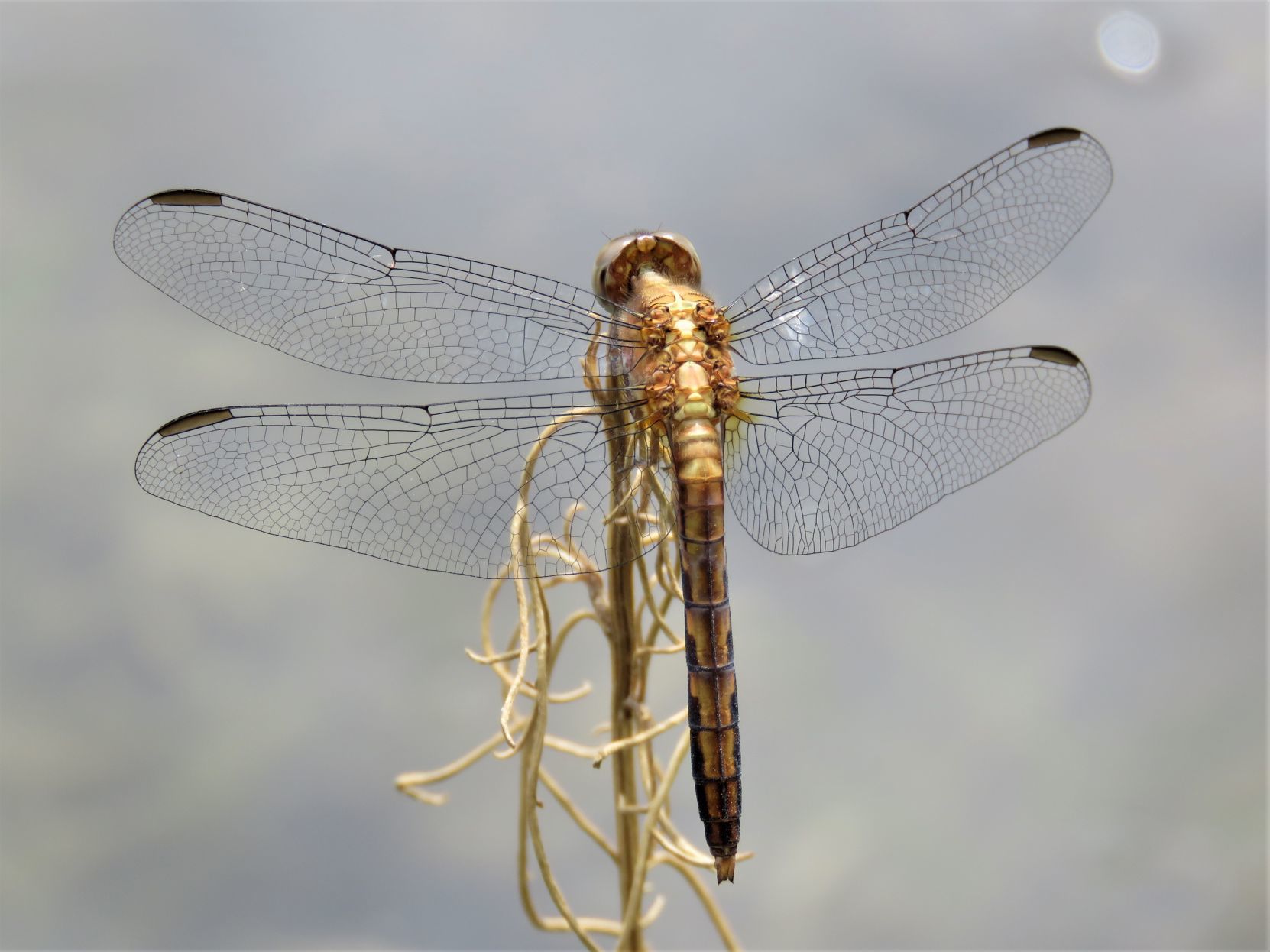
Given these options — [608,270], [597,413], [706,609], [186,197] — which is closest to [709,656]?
[706,609]

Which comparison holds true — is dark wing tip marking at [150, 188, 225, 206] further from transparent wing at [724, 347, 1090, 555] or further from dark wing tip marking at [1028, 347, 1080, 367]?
dark wing tip marking at [1028, 347, 1080, 367]

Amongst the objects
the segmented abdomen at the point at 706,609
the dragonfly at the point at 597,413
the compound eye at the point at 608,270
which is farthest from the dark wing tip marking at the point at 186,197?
the segmented abdomen at the point at 706,609

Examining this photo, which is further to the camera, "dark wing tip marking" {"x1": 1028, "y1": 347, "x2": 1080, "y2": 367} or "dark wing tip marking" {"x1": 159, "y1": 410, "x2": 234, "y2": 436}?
"dark wing tip marking" {"x1": 1028, "y1": 347, "x2": 1080, "y2": 367}

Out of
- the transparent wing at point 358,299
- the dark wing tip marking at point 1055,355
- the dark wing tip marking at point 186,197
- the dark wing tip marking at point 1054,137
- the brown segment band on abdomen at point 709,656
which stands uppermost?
the dark wing tip marking at point 1054,137

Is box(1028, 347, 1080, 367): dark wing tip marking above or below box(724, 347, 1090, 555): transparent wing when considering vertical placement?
above

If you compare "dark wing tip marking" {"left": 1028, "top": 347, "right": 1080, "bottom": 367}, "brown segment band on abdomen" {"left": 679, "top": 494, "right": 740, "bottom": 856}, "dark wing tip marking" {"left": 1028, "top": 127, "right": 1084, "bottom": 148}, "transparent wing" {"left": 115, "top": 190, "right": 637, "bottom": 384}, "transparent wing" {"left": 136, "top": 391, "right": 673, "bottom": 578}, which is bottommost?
"brown segment band on abdomen" {"left": 679, "top": 494, "right": 740, "bottom": 856}

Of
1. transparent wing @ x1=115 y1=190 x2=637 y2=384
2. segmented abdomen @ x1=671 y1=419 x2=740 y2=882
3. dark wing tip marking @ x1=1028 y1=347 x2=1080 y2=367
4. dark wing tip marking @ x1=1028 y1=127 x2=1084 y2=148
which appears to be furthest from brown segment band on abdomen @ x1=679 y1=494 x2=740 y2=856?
dark wing tip marking @ x1=1028 y1=127 x2=1084 y2=148

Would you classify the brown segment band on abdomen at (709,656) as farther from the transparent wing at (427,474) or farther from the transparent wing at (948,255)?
the transparent wing at (948,255)
